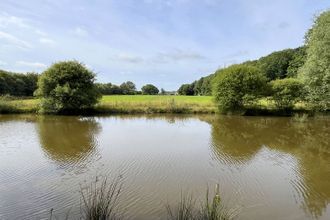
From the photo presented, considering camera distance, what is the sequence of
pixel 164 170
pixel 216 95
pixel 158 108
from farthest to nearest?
pixel 158 108 < pixel 216 95 < pixel 164 170

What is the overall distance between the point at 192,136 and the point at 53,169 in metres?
8.51

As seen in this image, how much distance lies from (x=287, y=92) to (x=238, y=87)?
14.1ft

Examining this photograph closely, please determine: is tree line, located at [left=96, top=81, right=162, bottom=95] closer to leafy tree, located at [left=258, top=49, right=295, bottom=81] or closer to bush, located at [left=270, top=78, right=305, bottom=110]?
leafy tree, located at [left=258, top=49, right=295, bottom=81]

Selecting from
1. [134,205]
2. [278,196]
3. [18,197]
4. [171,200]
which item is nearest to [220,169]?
[278,196]

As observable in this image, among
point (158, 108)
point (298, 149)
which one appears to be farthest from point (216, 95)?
point (298, 149)

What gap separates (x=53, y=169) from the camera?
375 inches

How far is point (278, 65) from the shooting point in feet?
223

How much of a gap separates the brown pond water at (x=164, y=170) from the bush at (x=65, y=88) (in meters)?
10.1

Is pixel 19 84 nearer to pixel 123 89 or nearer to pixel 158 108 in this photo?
pixel 123 89

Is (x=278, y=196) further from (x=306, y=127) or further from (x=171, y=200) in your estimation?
(x=306, y=127)

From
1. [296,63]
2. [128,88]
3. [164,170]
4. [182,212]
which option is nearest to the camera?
[182,212]

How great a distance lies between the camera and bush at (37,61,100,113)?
89.4ft

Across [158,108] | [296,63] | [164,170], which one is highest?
[296,63]

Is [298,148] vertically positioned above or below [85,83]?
below
